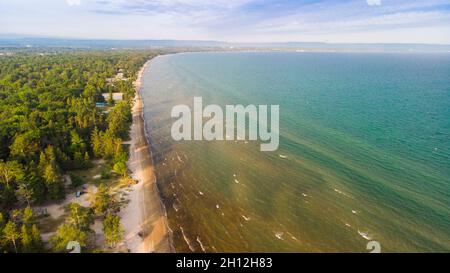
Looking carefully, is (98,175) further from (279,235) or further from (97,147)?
(279,235)

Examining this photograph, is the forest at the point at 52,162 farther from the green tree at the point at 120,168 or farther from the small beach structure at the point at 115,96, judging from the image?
the small beach structure at the point at 115,96

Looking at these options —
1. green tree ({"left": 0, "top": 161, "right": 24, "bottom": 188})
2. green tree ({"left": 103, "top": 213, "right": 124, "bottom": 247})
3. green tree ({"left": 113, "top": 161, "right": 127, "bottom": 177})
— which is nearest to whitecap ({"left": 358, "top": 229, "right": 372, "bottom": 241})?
green tree ({"left": 103, "top": 213, "right": 124, "bottom": 247})

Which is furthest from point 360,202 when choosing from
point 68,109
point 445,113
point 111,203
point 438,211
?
point 68,109

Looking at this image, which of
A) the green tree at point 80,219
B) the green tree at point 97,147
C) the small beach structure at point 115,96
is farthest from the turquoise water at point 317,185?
the small beach structure at point 115,96

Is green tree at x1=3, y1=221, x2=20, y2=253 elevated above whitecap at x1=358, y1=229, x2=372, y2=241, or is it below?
above

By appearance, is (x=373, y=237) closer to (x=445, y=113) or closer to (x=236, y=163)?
(x=236, y=163)

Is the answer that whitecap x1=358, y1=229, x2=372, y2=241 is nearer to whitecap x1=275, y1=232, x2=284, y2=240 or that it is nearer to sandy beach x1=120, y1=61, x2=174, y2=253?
whitecap x1=275, y1=232, x2=284, y2=240

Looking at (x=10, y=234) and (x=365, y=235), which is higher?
(x=10, y=234)

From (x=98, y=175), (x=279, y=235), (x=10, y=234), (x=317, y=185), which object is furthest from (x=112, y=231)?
(x=317, y=185)

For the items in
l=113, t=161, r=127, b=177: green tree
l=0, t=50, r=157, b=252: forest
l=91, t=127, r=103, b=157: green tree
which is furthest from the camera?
l=91, t=127, r=103, b=157: green tree
